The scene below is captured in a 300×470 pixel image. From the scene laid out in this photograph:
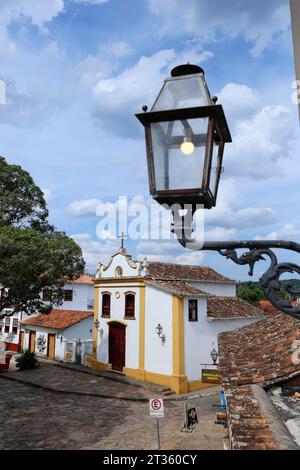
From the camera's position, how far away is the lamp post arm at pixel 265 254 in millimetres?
1849

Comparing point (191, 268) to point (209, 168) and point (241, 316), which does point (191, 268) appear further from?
point (209, 168)

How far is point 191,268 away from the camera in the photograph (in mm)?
25016

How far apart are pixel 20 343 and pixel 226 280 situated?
16510 mm

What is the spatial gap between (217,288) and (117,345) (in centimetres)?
797

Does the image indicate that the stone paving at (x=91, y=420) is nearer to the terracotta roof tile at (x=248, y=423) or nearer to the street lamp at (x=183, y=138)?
the terracotta roof tile at (x=248, y=423)

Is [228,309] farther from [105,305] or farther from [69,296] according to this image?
[69,296]

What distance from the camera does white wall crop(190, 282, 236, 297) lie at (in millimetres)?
23337

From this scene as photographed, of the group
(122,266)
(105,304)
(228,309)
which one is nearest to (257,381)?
(122,266)

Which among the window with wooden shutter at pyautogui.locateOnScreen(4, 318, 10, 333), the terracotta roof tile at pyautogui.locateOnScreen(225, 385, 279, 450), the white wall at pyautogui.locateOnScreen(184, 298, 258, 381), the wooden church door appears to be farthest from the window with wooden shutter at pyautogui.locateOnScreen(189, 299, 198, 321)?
the window with wooden shutter at pyautogui.locateOnScreen(4, 318, 10, 333)

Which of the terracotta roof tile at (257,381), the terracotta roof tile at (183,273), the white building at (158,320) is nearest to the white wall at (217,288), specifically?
the white building at (158,320)

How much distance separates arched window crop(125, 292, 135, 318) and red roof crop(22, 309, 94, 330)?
20.2 ft

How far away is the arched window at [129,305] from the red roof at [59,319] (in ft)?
20.2

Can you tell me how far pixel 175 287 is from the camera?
19.1 metres
